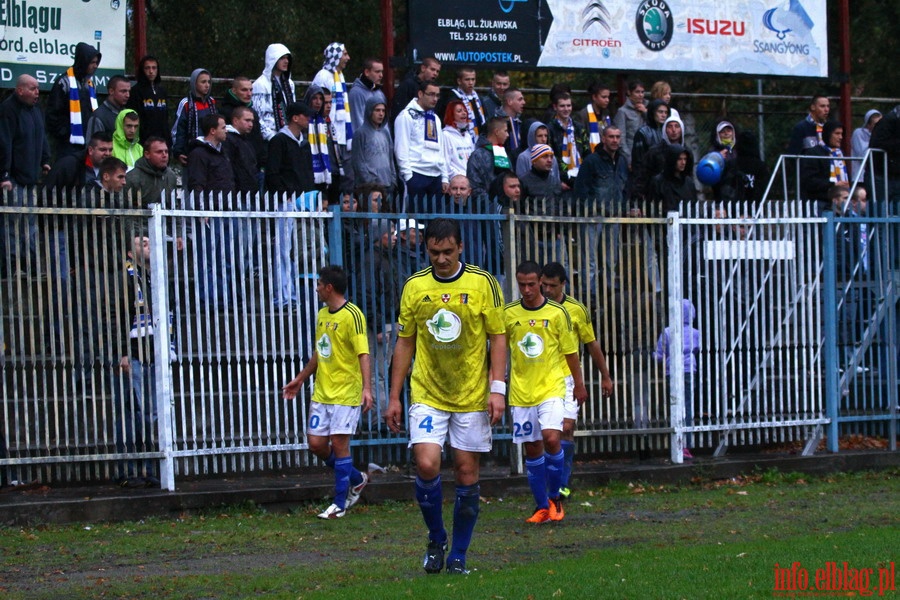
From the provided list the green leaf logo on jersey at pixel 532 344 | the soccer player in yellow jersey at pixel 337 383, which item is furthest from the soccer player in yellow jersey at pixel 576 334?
the soccer player in yellow jersey at pixel 337 383

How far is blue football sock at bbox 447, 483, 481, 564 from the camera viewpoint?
30.1 ft

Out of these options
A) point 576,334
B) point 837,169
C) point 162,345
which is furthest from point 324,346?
point 837,169

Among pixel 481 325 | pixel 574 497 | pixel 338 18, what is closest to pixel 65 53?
pixel 574 497

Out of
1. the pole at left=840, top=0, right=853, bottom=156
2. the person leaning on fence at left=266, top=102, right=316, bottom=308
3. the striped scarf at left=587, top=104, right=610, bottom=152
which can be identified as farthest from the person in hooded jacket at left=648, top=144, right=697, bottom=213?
the pole at left=840, top=0, right=853, bottom=156

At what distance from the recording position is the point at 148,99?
15781 mm

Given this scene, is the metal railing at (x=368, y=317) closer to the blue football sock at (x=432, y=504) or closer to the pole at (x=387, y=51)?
the pole at (x=387, y=51)

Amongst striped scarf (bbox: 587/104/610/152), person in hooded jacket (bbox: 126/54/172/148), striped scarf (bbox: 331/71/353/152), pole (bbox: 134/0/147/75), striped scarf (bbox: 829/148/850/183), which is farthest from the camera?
striped scarf (bbox: 829/148/850/183)

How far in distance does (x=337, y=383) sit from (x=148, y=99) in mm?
5336

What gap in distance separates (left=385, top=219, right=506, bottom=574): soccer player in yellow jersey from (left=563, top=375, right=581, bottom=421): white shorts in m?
3.03

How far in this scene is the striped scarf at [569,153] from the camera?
1742 cm

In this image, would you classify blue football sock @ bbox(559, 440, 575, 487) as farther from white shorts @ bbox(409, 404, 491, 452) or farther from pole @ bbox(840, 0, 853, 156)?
pole @ bbox(840, 0, 853, 156)

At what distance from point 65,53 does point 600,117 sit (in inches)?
271

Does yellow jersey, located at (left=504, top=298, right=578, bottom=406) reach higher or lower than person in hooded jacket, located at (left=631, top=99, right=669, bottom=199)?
lower

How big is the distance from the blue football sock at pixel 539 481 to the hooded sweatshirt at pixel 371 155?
4.81 metres
